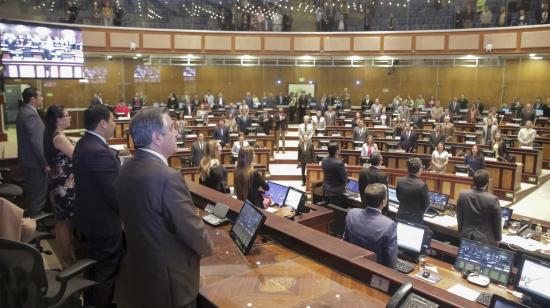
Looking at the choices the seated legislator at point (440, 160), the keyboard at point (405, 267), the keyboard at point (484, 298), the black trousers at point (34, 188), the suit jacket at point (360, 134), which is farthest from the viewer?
the suit jacket at point (360, 134)

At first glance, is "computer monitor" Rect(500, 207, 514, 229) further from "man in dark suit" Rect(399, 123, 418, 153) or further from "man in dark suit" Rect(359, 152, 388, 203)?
"man in dark suit" Rect(399, 123, 418, 153)

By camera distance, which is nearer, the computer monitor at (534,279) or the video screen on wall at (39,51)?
the computer monitor at (534,279)

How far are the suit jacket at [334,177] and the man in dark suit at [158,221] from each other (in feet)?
16.1

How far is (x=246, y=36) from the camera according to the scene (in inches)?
A: 744

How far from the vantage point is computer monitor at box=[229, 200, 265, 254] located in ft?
10.2

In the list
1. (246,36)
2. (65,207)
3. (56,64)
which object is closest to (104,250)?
(65,207)

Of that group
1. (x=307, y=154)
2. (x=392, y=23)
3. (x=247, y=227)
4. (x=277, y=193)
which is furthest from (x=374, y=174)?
(x=392, y=23)

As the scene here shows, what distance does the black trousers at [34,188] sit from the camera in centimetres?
527

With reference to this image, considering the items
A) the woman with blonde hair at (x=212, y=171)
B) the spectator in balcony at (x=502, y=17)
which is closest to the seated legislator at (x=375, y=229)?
the woman with blonde hair at (x=212, y=171)

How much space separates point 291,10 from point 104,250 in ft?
57.7

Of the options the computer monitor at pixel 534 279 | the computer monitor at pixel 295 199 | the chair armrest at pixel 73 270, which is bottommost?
the computer monitor at pixel 534 279

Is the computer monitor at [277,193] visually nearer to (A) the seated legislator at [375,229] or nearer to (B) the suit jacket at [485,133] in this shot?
(A) the seated legislator at [375,229]

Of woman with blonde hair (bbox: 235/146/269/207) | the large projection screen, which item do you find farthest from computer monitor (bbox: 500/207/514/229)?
the large projection screen

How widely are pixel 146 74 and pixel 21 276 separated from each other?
749 inches
